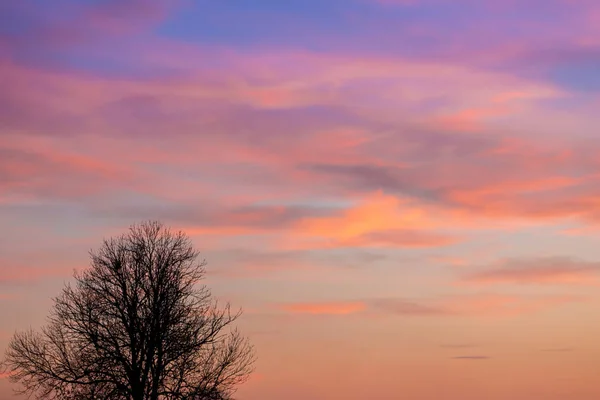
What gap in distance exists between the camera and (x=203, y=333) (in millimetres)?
60844

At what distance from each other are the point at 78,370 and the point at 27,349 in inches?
141

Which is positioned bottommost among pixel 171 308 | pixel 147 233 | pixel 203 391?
pixel 203 391

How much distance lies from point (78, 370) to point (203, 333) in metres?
6.98

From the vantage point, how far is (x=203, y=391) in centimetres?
5972

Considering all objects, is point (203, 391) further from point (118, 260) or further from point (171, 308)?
point (118, 260)

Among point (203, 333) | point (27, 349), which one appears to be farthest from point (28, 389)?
point (203, 333)

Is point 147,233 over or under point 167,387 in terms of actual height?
over

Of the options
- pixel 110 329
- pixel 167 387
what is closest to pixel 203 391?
pixel 167 387

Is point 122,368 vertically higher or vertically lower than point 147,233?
lower

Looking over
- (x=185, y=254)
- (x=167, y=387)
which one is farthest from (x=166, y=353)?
(x=185, y=254)

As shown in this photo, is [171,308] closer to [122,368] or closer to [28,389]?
[122,368]

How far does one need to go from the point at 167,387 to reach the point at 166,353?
71.3 inches

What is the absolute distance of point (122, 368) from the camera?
2328 inches

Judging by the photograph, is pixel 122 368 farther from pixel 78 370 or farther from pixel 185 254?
pixel 185 254
